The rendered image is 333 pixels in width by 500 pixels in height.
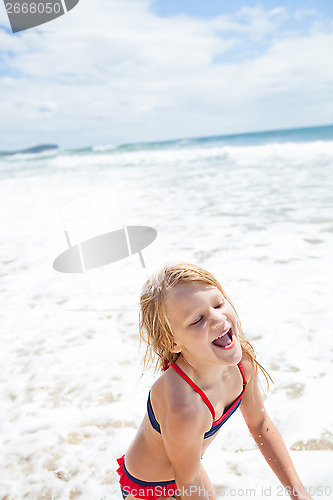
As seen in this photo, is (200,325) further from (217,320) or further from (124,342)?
(124,342)

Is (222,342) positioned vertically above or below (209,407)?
above

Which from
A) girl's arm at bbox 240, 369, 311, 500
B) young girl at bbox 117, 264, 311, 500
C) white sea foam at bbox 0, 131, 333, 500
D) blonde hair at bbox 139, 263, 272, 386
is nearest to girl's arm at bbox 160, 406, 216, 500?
young girl at bbox 117, 264, 311, 500

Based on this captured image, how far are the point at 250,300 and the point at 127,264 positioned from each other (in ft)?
5.76

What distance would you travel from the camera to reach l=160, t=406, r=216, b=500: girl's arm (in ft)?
4.29

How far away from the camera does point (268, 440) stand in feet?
5.63

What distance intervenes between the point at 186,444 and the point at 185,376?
198mm

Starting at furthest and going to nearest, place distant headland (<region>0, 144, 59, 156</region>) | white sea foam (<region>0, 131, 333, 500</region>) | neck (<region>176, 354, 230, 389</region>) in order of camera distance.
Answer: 1. distant headland (<region>0, 144, 59, 156</region>)
2. white sea foam (<region>0, 131, 333, 500</region>)
3. neck (<region>176, 354, 230, 389</region>)

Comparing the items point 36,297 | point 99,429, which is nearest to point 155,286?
point 99,429

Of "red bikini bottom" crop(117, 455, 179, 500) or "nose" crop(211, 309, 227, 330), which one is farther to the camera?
"red bikini bottom" crop(117, 455, 179, 500)

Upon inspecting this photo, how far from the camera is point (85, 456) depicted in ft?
7.38

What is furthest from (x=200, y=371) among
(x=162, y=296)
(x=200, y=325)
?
(x=162, y=296)

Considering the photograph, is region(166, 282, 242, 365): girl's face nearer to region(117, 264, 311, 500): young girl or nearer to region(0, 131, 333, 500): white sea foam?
region(117, 264, 311, 500): young girl

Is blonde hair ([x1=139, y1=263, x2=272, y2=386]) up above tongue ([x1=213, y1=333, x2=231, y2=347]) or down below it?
above

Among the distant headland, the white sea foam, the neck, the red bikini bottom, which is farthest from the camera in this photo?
the distant headland
